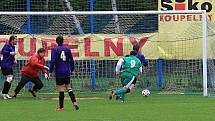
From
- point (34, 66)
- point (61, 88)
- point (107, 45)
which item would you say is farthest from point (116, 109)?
point (107, 45)

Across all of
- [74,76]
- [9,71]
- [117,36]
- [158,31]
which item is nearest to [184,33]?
[158,31]

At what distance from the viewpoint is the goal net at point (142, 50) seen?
76.3ft

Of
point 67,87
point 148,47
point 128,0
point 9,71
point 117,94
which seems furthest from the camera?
point 128,0

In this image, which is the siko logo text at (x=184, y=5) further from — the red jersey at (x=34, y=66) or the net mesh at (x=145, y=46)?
the red jersey at (x=34, y=66)

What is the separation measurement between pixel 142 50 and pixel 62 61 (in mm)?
7457

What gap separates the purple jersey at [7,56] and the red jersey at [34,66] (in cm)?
57

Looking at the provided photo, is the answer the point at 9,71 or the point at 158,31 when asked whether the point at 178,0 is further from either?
the point at 9,71

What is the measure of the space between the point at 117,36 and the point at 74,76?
7.10 feet

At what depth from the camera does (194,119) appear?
14109mm

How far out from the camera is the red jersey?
20.2 meters

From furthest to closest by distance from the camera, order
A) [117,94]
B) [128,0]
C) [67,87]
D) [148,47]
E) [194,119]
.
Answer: [128,0]
[148,47]
[117,94]
[67,87]
[194,119]

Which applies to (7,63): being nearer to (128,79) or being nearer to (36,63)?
(36,63)

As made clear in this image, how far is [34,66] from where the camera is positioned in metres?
20.4

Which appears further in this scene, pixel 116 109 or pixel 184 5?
pixel 184 5
